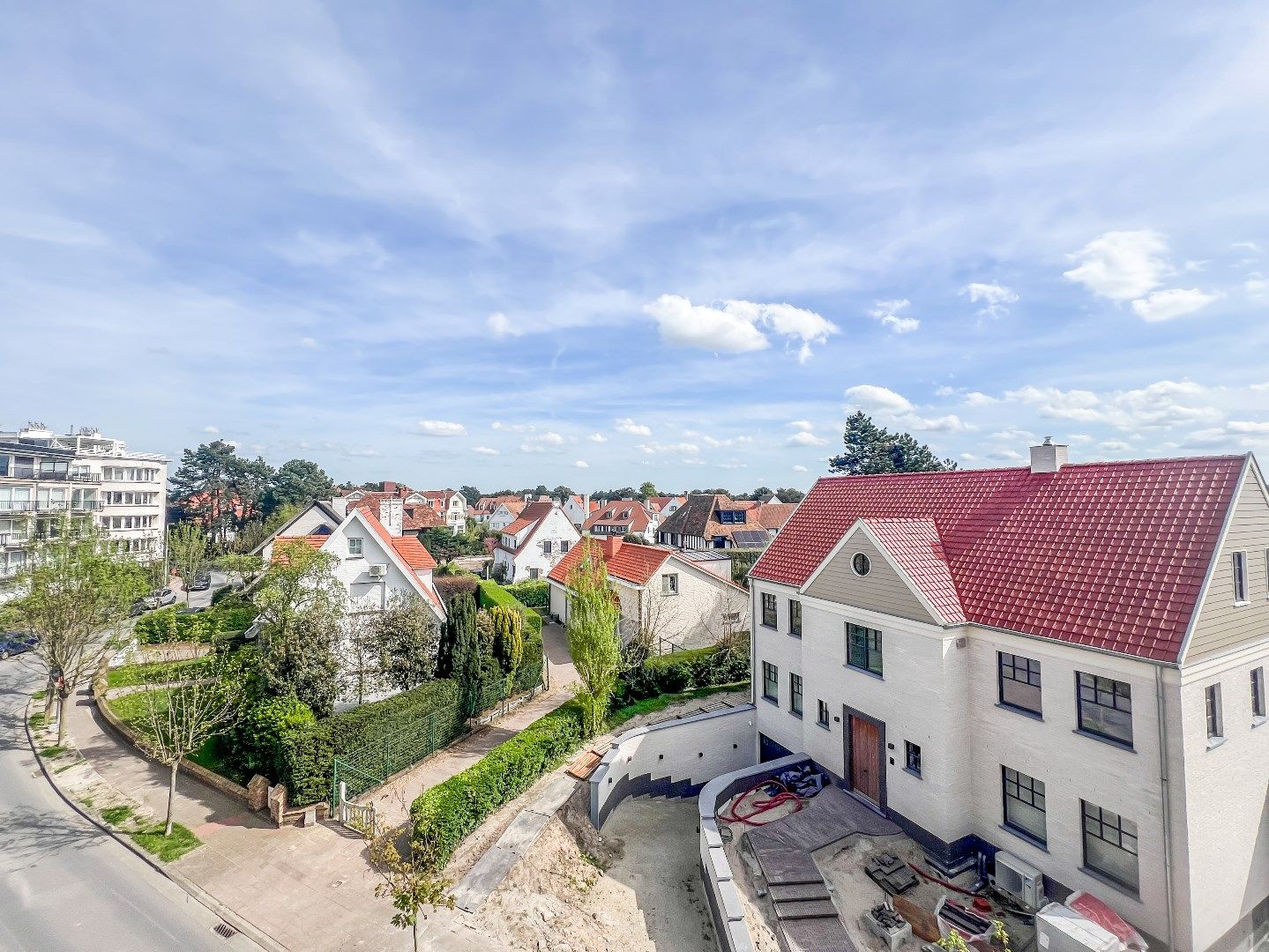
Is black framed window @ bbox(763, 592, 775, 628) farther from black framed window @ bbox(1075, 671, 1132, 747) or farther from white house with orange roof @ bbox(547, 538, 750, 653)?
black framed window @ bbox(1075, 671, 1132, 747)

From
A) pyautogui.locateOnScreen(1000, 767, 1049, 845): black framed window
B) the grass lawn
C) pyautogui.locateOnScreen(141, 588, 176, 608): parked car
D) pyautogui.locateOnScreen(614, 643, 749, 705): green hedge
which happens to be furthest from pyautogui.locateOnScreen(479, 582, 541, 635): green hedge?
pyautogui.locateOnScreen(141, 588, 176, 608): parked car

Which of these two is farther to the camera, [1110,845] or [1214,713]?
[1110,845]

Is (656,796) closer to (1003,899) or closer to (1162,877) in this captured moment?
(1003,899)

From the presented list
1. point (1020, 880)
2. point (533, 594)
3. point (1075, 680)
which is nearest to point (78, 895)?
point (1020, 880)

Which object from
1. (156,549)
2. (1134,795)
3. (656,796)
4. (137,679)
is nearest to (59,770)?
(137,679)

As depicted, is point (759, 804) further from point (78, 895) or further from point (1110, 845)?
point (78, 895)

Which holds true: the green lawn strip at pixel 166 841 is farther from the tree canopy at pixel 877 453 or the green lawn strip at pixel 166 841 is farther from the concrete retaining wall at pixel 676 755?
the tree canopy at pixel 877 453
